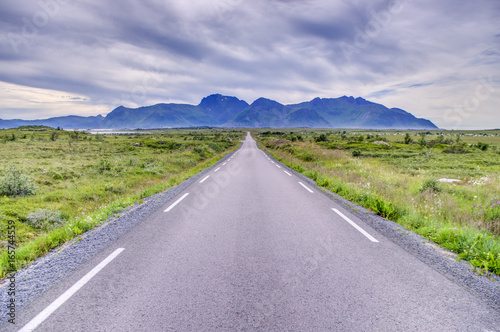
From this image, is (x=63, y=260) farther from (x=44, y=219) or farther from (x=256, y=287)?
(x=44, y=219)

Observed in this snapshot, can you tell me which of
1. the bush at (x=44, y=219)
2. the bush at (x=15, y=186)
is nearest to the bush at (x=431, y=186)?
the bush at (x=44, y=219)

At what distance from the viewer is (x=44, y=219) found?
24.5 feet

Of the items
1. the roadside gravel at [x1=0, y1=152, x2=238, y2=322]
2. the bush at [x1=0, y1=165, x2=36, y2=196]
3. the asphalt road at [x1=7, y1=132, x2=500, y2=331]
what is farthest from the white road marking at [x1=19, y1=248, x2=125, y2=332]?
the bush at [x1=0, y1=165, x2=36, y2=196]

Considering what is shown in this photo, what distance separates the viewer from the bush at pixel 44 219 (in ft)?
23.5

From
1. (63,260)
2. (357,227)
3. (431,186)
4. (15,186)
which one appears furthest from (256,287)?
(15,186)

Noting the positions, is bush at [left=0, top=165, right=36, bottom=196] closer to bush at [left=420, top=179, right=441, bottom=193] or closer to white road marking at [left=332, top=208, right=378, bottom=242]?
white road marking at [left=332, top=208, right=378, bottom=242]

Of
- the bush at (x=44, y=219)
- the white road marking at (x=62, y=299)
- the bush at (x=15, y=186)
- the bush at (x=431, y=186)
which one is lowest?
the bush at (x=44, y=219)

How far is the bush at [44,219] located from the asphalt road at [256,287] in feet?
10.9

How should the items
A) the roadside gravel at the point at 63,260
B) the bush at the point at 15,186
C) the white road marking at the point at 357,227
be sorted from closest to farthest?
1. the roadside gravel at the point at 63,260
2. the white road marking at the point at 357,227
3. the bush at the point at 15,186

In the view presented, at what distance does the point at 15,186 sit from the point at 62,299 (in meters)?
9.71

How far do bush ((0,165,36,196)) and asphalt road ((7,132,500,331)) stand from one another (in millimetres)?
7576

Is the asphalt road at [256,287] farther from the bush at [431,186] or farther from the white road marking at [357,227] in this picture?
the bush at [431,186]

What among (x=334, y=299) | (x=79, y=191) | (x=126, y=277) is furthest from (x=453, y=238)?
(x=79, y=191)

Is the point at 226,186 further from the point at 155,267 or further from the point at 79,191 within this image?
the point at 155,267
